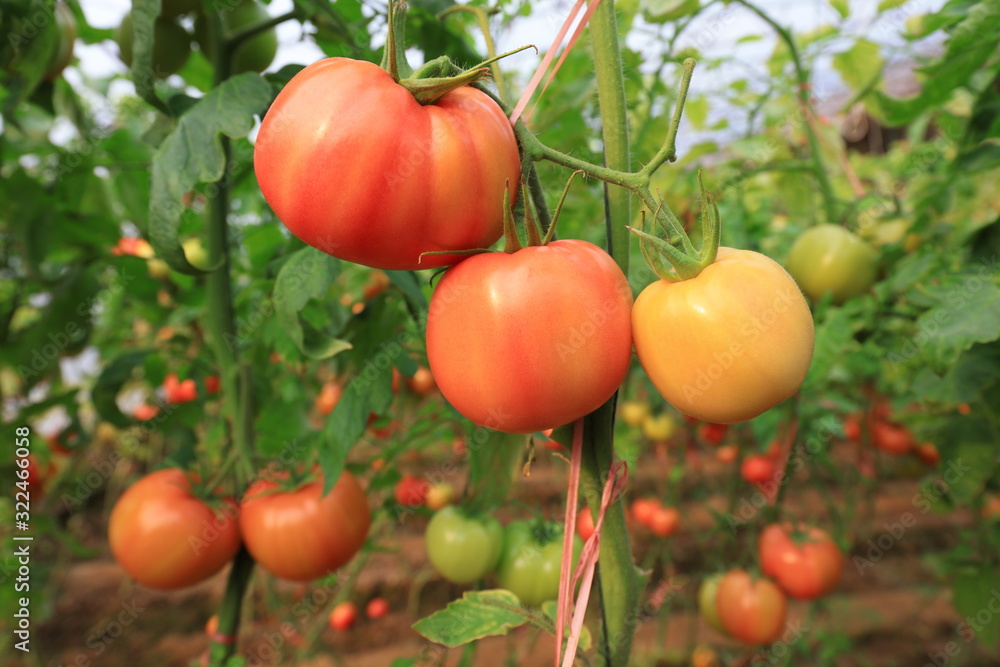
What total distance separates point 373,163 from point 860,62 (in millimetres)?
1328

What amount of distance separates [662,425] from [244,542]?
1241 millimetres

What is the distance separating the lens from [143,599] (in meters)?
1.90

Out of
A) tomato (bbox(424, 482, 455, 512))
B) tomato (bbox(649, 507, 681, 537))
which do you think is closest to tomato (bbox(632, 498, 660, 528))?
tomato (bbox(649, 507, 681, 537))

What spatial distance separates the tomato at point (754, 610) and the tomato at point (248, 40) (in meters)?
1.24

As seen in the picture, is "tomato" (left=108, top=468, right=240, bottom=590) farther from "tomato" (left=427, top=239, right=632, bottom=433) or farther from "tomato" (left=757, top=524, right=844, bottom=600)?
"tomato" (left=757, top=524, right=844, bottom=600)

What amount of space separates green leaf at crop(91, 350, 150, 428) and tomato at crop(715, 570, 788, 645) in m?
1.14

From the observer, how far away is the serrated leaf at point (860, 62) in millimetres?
1192

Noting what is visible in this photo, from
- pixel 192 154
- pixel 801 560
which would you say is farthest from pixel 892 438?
pixel 192 154

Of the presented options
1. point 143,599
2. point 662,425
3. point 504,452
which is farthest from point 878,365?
point 143,599

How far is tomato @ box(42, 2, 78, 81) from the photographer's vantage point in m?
0.71

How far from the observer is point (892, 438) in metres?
1.51

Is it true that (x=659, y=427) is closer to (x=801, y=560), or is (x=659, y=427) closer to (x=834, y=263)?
(x=801, y=560)

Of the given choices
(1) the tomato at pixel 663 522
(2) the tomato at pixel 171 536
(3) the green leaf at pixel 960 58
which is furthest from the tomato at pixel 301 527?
(1) the tomato at pixel 663 522

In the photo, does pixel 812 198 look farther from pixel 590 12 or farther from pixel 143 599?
pixel 143 599
